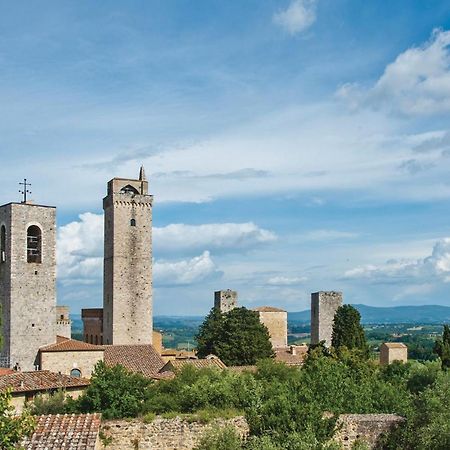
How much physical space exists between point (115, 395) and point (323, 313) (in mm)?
52318

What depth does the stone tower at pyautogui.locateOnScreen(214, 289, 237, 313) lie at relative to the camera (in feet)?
238

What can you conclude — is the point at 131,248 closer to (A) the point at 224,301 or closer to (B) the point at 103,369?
(A) the point at 224,301

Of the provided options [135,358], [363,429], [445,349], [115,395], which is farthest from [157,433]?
[445,349]

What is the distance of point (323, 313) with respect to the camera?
73.3 m

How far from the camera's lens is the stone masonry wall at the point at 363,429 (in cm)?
1833

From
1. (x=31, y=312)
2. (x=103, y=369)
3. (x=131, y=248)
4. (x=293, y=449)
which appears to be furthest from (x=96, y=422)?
(x=131, y=248)

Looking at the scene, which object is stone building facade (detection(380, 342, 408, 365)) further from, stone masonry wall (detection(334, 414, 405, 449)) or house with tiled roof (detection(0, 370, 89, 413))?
stone masonry wall (detection(334, 414, 405, 449))

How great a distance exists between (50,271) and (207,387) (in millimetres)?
24243

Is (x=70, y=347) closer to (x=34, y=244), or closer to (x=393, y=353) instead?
(x=34, y=244)

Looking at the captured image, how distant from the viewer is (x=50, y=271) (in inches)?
1692

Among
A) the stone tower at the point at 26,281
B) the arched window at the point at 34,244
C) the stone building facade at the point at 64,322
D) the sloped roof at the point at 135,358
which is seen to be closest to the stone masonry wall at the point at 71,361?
the sloped roof at the point at 135,358

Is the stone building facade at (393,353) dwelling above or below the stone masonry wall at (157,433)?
below

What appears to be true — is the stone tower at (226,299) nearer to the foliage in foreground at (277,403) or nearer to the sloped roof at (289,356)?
the sloped roof at (289,356)

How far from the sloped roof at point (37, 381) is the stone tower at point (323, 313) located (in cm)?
4187
